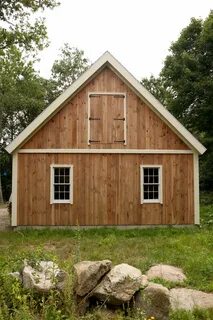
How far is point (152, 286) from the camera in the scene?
7195mm

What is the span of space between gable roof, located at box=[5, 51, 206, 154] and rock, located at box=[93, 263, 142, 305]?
9.77 meters

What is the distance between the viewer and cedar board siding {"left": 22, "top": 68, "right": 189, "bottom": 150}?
54.5 ft

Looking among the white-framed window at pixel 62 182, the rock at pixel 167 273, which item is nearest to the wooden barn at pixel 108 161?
the white-framed window at pixel 62 182

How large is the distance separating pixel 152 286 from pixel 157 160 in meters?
10.2

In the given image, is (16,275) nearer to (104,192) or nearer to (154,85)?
(104,192)

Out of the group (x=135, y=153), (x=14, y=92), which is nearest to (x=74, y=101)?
(x=135, y=153)

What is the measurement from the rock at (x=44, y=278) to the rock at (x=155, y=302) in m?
1.37

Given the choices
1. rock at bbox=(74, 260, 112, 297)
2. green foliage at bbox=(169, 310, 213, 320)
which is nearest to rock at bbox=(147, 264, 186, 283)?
green foliage at bbox=(169, 310, 213, 320)

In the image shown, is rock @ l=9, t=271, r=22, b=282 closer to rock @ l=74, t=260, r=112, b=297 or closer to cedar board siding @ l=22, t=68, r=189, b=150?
rock @ l=74, t=260, r=112, b=297

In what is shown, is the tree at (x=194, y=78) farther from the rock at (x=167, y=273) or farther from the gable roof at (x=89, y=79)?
the rock at (x=167, y=273)

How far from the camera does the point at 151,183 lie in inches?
671

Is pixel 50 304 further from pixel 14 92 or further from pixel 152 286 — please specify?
pixel 14 92

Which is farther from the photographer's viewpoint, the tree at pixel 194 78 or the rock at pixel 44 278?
the tree at pixel 194 78

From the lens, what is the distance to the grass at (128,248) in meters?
8.18
